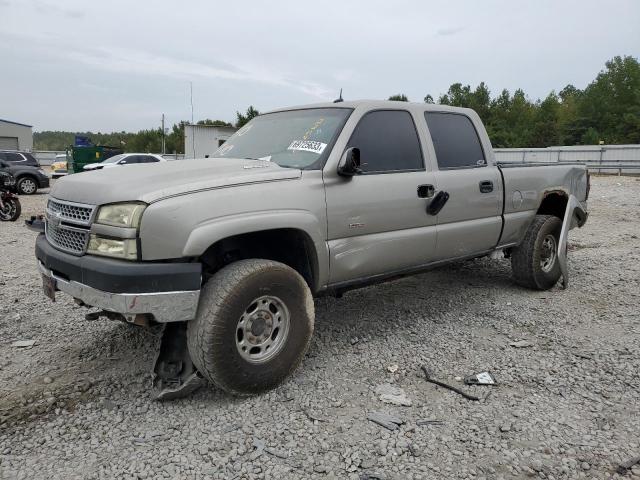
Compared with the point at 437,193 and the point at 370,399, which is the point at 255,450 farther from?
the point at 437,193

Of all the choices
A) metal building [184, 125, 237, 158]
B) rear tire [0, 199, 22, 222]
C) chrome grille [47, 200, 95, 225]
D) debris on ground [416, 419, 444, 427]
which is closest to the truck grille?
chrome grille [47, 200, 95, 225]

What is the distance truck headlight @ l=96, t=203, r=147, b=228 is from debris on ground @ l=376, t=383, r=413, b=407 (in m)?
1.82

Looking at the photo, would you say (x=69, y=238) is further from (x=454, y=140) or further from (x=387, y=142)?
(x=454, y=140)

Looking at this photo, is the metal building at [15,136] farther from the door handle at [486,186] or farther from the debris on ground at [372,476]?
the debris on ground at [372,476]

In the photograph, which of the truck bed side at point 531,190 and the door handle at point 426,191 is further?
the truck bed side at point 531,190

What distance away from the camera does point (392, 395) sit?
10.6 feet

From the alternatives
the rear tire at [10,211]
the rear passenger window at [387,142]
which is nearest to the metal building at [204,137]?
the rear tire at [10,211]

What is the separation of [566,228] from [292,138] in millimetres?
3258

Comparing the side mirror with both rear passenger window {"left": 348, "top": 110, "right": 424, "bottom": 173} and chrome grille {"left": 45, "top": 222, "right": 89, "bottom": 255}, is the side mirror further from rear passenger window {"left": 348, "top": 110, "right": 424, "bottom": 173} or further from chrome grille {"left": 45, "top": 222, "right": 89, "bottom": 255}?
chrome grille {"left": 45, "top": 222, "right": 89, "bottom": 255}

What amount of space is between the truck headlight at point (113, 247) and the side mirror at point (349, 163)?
1.44 m

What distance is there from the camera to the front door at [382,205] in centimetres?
355

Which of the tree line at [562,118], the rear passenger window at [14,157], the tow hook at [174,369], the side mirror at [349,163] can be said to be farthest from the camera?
the tree line at [562,118]

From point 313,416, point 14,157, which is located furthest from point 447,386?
point 14,157

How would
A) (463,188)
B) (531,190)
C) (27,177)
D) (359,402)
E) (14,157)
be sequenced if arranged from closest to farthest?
(359,402), (463,188), (531,190), (27,177), (14,157)
